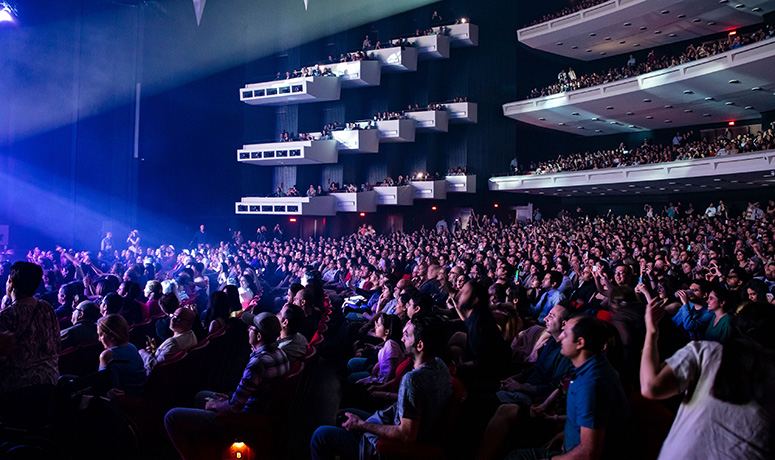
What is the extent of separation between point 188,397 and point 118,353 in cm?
84

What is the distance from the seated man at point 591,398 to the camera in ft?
7.04

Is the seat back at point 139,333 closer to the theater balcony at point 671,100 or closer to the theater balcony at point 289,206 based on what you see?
the theater balcony at point 671,100

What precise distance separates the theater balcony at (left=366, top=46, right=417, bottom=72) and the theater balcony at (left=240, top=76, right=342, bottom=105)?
1.88 m

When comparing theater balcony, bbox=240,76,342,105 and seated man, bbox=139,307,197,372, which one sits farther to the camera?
theater balcony, bbox=240,76,342,105

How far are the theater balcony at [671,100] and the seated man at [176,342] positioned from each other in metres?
14.8

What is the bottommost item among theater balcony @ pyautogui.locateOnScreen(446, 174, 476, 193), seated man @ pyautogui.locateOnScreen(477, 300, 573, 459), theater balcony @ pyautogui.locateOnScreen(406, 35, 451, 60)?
seated man @ pyautogui.locateOnScreen(477, 300, 573, 459)

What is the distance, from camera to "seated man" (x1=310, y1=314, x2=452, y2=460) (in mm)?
2539

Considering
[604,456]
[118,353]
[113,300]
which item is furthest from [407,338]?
[113,300]

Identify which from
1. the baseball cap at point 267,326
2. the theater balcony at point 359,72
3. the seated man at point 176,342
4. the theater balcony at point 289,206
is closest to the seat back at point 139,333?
the seated man at point 176,342

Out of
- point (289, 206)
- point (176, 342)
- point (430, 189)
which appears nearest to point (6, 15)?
point (289, 206)

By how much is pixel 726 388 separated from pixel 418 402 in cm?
125

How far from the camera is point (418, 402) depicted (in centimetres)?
254

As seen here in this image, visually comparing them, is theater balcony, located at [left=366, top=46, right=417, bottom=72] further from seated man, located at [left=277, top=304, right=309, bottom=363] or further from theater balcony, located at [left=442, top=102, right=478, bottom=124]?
seated man, located at [left=277, top=304, right=309, bottom=363]

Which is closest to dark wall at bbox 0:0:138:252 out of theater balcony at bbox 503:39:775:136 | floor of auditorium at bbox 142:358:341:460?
floor of auditorium at bbox 142:358:341:460
